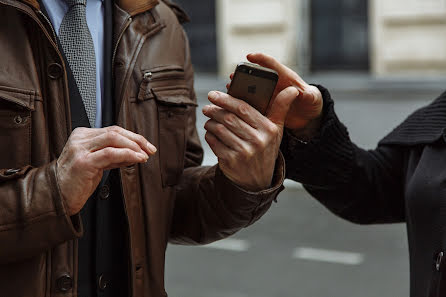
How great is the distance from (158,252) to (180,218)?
0.20 metres

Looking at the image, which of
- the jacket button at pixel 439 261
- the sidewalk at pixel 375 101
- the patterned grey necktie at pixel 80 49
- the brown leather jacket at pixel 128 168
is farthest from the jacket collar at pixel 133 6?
the sidewalk at pixel 375 101

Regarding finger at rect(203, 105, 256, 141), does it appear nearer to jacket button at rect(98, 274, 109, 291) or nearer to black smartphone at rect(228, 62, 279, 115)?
black smartphone at rect(228, 62, 279, 115)

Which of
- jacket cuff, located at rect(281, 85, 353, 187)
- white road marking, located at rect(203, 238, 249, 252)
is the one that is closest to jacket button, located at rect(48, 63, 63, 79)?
jacket cuff, located at rect(281, 85, 353, 187)

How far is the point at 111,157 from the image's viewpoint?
1.50m

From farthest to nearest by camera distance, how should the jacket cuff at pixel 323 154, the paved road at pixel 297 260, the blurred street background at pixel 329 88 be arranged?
the blurred street background at pixel 329 88
the paved road at pixel 297 260
the jacket cuff at pixel 323 154

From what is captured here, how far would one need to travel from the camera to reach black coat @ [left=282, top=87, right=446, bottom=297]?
2012mm

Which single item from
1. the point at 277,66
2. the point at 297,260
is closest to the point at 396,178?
the point at 277,66

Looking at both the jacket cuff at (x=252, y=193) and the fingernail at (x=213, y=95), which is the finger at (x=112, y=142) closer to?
the fingernail at (x=213, y=95)

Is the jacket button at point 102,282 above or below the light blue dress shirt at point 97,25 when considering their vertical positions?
below

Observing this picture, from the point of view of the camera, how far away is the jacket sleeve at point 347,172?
2.15 metres

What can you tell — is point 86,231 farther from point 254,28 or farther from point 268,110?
point 254,28

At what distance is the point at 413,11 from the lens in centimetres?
898

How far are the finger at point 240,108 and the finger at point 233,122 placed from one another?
1 centimetres

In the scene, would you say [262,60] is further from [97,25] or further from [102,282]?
[102,282]
